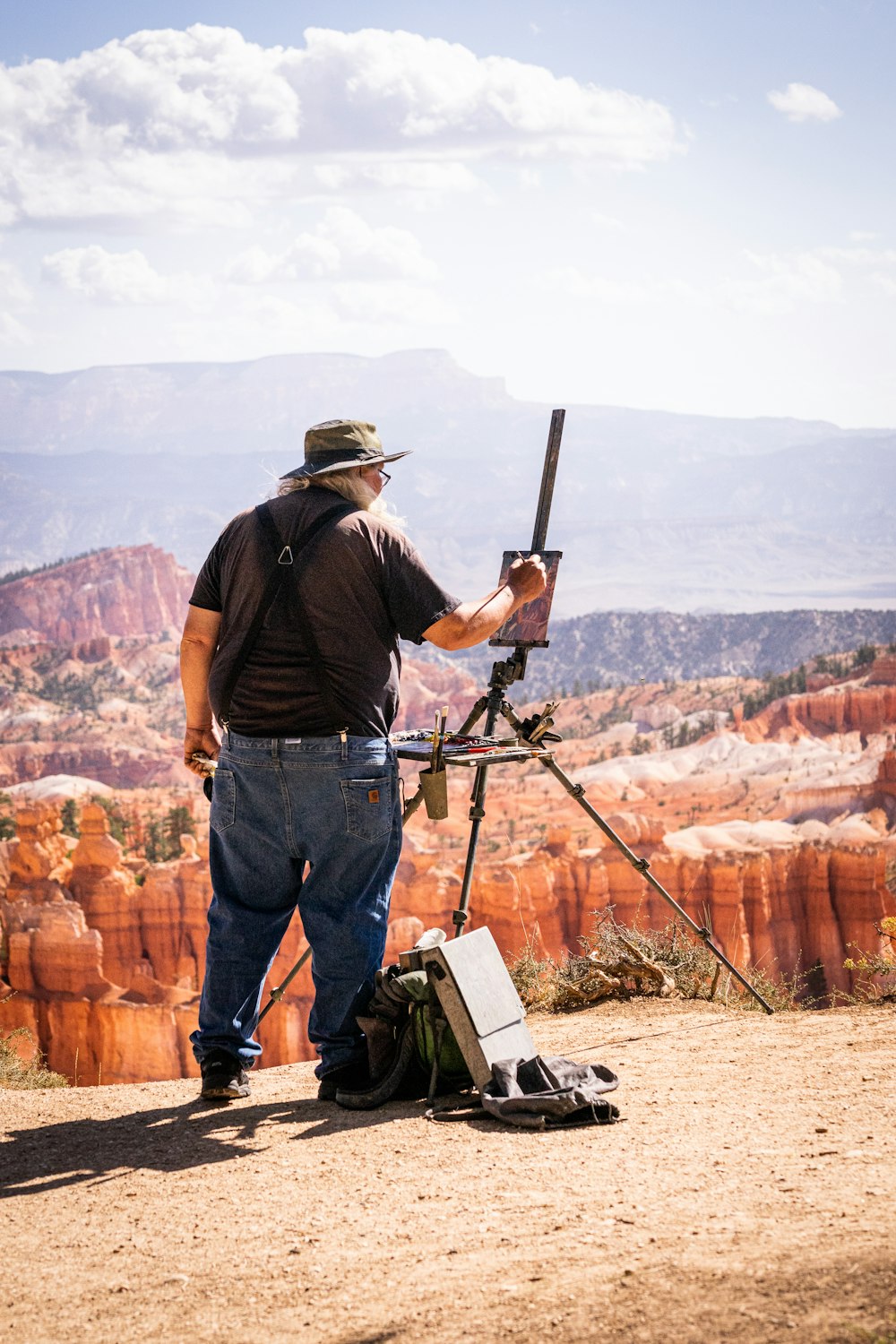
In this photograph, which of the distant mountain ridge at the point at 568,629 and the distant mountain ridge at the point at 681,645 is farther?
the distant mountain ridge at the point at 568,629

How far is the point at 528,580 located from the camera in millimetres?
3908

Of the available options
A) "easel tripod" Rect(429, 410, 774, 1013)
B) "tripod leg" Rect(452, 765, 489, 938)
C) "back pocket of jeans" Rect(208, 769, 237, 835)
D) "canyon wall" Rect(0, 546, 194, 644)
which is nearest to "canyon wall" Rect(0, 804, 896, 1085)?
"easel tripod" Rect(429, 410, 774, 1013)

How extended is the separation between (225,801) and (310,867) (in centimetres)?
31

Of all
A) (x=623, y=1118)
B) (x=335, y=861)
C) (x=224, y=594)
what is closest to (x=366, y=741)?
(x=335, y=861)

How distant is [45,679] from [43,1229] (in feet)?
251

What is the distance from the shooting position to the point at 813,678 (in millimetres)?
53625

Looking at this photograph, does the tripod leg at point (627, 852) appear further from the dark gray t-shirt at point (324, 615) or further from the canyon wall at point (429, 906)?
the canyon wall at point (429, 906)

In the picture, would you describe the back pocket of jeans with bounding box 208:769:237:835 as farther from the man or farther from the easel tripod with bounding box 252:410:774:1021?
the easel tripod with bounding box 252:410:774:1021

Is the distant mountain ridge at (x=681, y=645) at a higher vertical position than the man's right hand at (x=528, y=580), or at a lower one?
lower

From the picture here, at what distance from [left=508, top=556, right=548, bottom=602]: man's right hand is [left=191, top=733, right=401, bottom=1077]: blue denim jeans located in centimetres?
60

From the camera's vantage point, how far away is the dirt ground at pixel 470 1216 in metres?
2.27

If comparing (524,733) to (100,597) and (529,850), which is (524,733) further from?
(100,597)

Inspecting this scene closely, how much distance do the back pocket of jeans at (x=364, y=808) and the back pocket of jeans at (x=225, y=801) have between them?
0.35 m

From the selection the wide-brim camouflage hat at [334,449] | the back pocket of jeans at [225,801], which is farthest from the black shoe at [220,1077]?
the wide-brim camouflage hat at [334,449]
